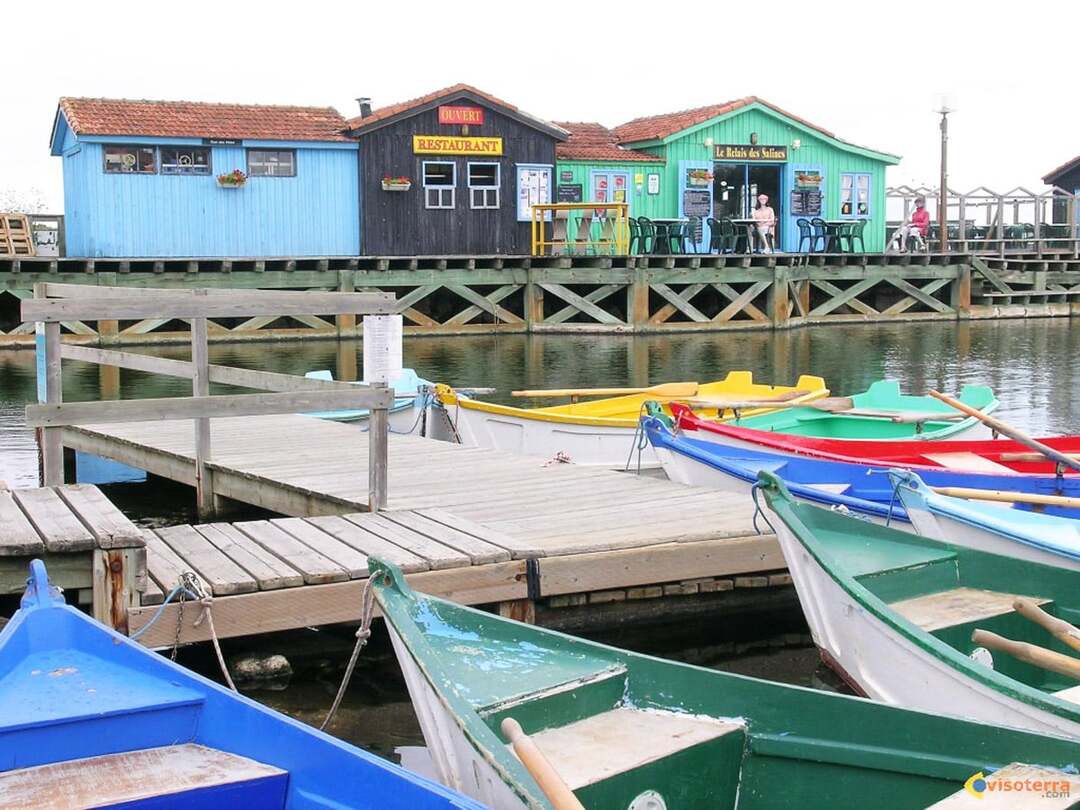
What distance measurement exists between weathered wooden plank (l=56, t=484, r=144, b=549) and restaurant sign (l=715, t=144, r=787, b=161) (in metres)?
27.1

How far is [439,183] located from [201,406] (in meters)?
23.2

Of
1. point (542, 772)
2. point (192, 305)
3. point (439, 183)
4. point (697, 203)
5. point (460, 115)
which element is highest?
point (460, 115)

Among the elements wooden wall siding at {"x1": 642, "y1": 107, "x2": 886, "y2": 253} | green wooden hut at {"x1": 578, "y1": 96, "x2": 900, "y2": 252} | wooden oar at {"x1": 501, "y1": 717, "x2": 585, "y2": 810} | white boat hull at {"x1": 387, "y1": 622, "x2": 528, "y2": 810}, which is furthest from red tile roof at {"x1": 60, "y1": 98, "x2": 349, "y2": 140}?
wooden oar at {"x1": 501, "y1": 717, "x2": 585, "y2": 810}

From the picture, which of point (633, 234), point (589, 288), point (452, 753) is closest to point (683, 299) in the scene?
point (633, 234)

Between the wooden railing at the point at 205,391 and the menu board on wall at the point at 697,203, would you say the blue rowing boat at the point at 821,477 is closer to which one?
the wooden railing at the point at 205,391

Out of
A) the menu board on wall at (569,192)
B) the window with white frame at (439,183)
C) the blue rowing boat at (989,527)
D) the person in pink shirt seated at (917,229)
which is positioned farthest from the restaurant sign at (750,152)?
the blue rowing boat at (989,527)

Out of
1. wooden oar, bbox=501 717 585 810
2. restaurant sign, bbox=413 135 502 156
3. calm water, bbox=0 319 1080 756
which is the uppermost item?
restaurant sign, bbox=413 135 502 156

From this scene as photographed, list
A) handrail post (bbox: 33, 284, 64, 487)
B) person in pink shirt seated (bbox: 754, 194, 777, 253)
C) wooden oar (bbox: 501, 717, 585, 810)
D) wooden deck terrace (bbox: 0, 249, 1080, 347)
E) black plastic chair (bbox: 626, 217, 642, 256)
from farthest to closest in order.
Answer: person in pink shirt seated (bbox: 754, 194, 777, 253) → black plastic chair (bbox: 626, 217, 642, 256) → wooden deck terrace (bbox: 0, 249, 1080, 347) → handrail post (bbox: 33, 284, 64, 487) → wooden oar (bbox: 501, 717, 585, 810)

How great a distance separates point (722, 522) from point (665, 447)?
209cm

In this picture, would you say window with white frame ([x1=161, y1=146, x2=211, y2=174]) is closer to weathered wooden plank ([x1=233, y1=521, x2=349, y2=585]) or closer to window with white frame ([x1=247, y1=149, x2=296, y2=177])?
window with white frame ([x1=247, y1=149, x2=296, y2=177])

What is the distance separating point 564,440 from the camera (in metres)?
11.5

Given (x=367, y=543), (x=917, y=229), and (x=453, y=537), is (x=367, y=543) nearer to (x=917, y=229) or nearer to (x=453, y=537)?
(x=453, y=537)

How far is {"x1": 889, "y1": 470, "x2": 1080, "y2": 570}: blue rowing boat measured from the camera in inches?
238

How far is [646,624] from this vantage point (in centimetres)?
693
